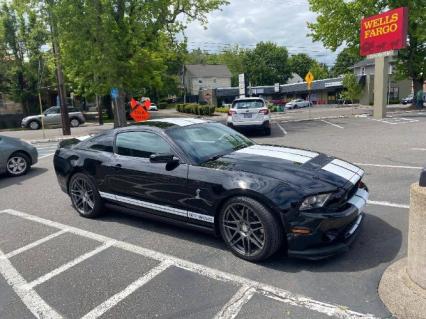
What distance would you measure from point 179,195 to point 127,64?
1618 cm

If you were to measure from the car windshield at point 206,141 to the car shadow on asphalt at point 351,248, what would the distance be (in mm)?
984

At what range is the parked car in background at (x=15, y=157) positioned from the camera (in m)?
8.79

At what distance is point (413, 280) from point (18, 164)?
9.01 meters

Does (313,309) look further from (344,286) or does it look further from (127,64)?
(127,64)

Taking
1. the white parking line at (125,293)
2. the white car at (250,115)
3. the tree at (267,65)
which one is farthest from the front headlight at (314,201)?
the tree at (267,65)

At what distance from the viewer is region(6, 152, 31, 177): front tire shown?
893cm

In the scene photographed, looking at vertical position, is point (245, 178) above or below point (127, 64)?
Answer: below

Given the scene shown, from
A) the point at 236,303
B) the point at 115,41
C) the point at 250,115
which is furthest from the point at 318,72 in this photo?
the point at 236,303

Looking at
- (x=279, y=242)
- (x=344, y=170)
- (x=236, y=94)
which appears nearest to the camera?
(x=279, y=242)

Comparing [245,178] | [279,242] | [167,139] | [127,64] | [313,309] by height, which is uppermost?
[127,64]

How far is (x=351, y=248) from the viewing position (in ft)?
12.6

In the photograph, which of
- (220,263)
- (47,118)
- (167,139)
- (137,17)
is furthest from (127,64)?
(220,263)

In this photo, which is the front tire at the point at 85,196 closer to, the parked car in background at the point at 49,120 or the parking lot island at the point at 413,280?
the parking lot island at the point at 413,280

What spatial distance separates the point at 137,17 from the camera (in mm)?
19172
